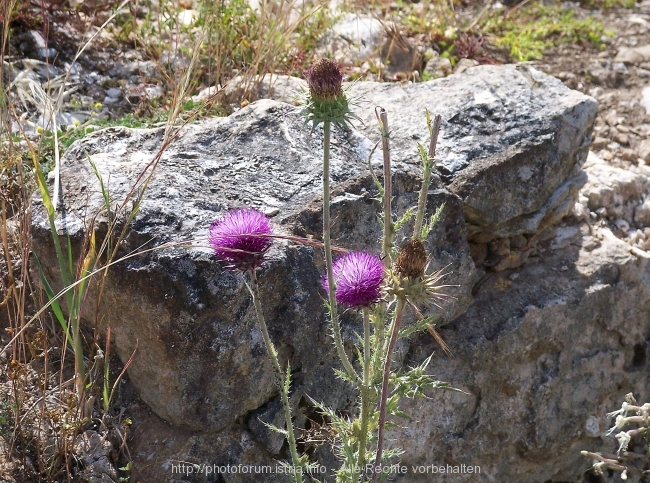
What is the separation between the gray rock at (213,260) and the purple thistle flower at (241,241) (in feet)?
1.63

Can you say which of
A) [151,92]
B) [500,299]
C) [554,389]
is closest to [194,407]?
[500,299]

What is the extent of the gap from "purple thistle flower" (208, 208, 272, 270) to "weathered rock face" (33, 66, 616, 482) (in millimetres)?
460

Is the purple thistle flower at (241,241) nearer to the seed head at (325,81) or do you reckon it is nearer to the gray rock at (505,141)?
the seed head at (325,81)

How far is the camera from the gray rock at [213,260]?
259cm

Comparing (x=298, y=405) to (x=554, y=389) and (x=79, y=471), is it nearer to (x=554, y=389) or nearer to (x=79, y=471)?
(x=79, y=471)

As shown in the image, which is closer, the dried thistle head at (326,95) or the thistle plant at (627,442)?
the dried thistle head at (326,95)

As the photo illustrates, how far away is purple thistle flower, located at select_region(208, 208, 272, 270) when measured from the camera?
79.4 inches

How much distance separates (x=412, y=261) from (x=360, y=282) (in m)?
0.20

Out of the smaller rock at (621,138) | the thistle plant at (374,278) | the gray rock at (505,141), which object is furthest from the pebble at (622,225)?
the thistle plant at (374,278)

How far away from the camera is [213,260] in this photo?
255cm

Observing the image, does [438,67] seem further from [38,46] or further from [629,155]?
[38,46]

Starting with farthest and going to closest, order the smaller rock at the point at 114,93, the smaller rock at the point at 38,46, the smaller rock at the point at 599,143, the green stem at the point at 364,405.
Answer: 1. the smaller rock at the point at 599,143
2. the smaller rock at the point at 38,46
3. the smaller rock at the point at 114,93
4. the green stem at the point at 364,405

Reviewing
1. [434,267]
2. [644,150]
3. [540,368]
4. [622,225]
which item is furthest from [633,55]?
[434,267]

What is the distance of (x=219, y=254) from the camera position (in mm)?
2053
